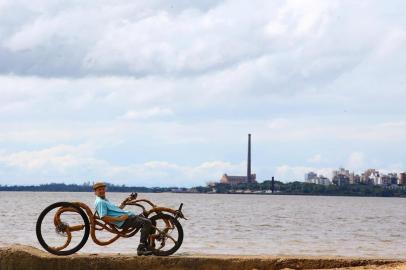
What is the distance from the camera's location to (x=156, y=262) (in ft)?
43.5

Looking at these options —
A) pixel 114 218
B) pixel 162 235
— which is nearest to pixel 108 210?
pixel 114 218

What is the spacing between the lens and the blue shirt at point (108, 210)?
44.1 feet

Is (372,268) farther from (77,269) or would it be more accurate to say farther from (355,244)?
(355,244)

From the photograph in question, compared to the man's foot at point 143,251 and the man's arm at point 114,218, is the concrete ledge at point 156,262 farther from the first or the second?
the man's arm at point 114,218

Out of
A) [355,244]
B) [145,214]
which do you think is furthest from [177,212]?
[355,244]

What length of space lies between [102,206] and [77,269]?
1.11 metres

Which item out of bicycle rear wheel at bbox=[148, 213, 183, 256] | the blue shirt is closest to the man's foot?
bicycle rear wheel at bbox=[148, 213, 183, 256]

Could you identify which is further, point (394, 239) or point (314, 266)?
point (394, 239)

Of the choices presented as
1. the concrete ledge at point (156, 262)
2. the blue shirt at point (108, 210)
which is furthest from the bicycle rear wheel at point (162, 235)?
the blue shirt at point (108, 210)

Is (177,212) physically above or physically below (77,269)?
above

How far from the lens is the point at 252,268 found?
13453mm

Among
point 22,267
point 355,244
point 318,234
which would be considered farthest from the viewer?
point 318,234

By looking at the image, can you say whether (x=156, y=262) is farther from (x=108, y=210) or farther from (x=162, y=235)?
(x=108, y=210)

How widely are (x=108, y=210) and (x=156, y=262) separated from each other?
47.2 inches
